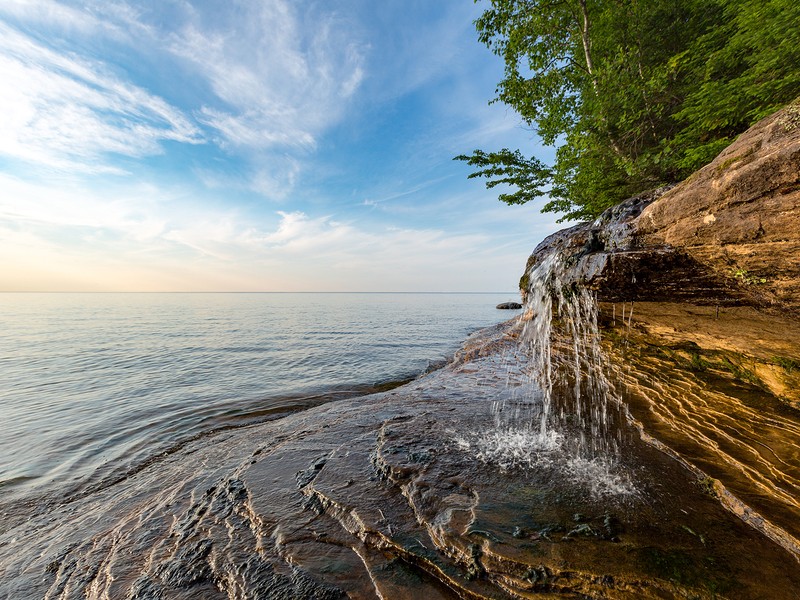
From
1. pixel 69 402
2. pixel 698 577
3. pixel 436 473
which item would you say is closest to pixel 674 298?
pixel 698 577

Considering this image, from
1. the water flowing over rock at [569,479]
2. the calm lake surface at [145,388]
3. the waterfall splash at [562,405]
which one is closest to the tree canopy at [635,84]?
the water flowing over rock at [569,479]

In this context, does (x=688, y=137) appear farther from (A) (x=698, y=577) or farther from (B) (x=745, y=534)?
Result: (A) (x=698, y=577)

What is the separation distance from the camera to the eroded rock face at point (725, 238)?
367 centimetres

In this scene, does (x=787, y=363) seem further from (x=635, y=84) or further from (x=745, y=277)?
(x=635, y=84)

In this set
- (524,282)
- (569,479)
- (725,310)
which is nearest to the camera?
(569,479)

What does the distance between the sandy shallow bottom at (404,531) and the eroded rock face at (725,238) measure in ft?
9.25

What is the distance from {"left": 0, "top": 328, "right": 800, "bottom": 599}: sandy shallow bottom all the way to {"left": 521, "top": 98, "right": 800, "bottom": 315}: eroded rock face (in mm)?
2820

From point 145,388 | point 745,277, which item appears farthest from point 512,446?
point 145,388

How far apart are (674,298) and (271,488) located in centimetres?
765

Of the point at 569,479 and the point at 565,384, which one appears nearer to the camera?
the point at 569,479

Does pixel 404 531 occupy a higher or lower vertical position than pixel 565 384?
lower

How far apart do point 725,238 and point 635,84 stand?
28.3 feet

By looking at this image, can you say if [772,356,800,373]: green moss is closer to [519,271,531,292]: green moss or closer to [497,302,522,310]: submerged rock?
[519,271,531,292]: green moss

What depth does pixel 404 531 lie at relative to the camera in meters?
3.41
